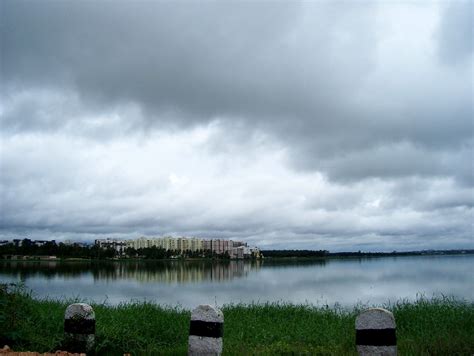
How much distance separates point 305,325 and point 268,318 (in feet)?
6.55

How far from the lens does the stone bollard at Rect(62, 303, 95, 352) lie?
296 inches

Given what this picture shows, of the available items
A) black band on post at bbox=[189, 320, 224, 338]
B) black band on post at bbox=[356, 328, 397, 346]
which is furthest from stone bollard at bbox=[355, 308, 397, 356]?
black band on post at bbox=[189, 320, 224, 338]

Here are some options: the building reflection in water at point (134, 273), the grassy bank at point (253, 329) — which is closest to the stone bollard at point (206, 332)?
the grassy bank at point (253, 329)

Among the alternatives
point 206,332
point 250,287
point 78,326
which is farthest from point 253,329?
point 250,287

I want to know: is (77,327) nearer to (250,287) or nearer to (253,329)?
(253,329)

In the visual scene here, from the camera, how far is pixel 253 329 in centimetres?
1326

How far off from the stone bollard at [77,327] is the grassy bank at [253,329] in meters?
0.40

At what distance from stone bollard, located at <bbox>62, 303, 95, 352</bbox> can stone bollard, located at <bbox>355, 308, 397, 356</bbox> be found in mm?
4290

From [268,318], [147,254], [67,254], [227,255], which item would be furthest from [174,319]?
[227,255]

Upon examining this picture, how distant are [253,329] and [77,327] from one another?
22.3 feet

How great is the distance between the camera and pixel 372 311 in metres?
6.13

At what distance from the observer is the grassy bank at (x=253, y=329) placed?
27.5ft

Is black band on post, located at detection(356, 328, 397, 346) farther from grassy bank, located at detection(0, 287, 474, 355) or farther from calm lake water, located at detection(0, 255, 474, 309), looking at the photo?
calm lake water, located at detection(0, 255, 474, 309)

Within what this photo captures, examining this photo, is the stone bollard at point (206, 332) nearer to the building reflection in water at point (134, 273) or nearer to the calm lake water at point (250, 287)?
the calm lake water at point (250, 287)
